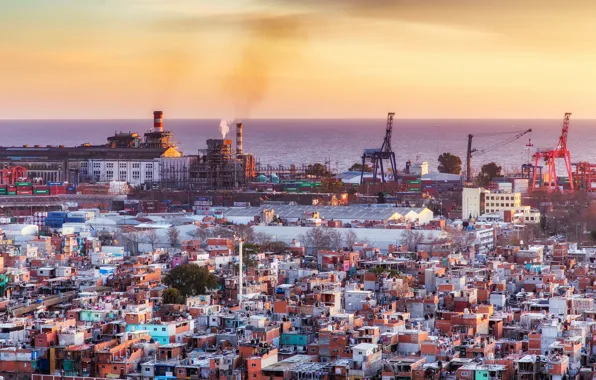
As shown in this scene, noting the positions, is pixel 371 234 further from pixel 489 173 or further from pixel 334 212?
pixel 489 173

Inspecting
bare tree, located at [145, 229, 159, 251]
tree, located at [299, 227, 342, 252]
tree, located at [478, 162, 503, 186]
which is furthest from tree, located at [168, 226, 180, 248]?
tree, located at [478, 162, 503, 186]

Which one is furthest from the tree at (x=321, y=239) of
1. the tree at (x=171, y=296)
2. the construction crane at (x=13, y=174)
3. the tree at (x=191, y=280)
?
the construction crane at (x=13, y=174)

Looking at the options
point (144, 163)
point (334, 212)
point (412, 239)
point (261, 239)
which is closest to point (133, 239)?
point (261, 239)

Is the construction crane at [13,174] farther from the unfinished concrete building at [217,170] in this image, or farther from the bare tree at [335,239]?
the bare tree at [335,239]

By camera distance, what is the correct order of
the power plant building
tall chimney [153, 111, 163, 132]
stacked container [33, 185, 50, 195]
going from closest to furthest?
stacked container [33, 185, 50, 195] < the power plant building < tall chimney [153, 111, 163, 132]

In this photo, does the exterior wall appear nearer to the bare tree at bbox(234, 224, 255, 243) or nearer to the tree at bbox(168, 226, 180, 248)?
the bare tree at bbox(234, 224, 255, 243)
